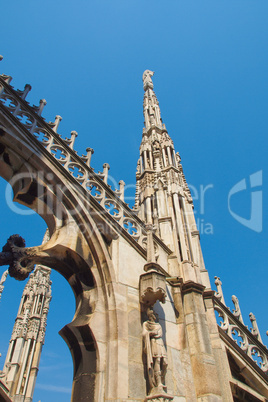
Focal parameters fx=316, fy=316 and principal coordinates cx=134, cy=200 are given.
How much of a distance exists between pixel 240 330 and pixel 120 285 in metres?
4.75

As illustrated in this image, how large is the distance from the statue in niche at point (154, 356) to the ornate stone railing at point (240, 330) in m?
3.28

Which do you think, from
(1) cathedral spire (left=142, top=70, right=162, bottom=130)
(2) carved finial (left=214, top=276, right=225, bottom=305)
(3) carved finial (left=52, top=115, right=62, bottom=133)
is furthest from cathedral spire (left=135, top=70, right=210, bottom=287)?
(3) carved finial (left=52, top=115, right=62, bottom=133)

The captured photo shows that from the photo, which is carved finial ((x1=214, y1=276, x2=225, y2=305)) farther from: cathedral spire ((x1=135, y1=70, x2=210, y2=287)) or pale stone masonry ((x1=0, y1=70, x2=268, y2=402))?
cathedral spire ((x1=135, y1=70, x2=210, y2=287))

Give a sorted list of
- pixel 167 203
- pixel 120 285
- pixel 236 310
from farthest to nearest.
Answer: pixel 236 310 → pixel 167 203 → pixel 120 285

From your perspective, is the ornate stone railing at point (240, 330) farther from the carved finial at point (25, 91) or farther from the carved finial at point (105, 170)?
the carved finial at point (25, 91)

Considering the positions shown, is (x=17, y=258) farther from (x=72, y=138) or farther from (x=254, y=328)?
(x=254, y=328)

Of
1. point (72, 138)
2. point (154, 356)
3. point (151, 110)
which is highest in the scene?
point (151, 110)

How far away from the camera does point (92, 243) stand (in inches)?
258

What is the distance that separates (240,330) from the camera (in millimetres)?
8992

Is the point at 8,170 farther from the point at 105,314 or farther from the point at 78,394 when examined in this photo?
the point at 78,394

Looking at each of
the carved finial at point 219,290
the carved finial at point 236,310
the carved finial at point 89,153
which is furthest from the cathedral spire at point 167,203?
the carved finial at point 236,310

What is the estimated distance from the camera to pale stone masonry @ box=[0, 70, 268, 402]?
5388mm

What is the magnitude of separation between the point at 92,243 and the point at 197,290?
2.70 metres

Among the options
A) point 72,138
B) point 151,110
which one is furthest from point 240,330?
point 151,110
